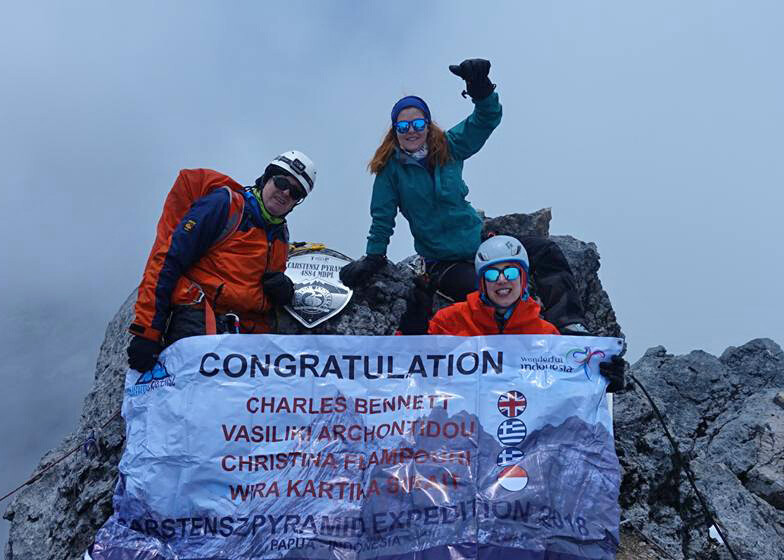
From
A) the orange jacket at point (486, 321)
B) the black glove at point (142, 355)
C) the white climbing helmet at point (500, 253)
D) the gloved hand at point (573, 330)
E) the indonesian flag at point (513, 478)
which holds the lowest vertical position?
the indonesian flag at point (513, 478)

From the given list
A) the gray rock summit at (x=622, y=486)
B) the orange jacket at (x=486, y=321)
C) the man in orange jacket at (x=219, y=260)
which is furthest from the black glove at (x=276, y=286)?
the orange jacket at (x=486, y=321)

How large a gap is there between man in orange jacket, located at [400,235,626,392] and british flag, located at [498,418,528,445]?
3.57 feet

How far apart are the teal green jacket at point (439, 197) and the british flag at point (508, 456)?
319cm

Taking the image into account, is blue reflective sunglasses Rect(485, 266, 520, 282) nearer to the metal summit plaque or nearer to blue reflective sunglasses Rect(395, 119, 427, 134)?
blue reflective sunglasses Rect(395, 119, 427, 134)

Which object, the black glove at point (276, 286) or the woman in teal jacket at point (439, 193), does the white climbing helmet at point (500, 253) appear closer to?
the woman in teal jacket at point (439, 193)

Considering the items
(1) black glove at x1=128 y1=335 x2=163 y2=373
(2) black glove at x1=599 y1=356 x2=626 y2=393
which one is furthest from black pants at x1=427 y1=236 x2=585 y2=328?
(1) black glove at x1=128 y1=335 x2=163 y2=373

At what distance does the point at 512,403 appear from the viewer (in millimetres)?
5777

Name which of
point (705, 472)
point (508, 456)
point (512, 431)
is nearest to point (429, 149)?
point (512, 431)

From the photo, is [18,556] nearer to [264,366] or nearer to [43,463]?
[43,463]

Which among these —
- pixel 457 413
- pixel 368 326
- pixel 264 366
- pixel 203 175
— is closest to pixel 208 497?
pixel 264 366

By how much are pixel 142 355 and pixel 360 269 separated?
10.5 ft

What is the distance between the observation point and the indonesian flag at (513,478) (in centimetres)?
542

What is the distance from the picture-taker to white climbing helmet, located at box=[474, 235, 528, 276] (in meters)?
6.52

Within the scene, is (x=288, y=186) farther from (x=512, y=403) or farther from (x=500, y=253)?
(x=512, y=403)
